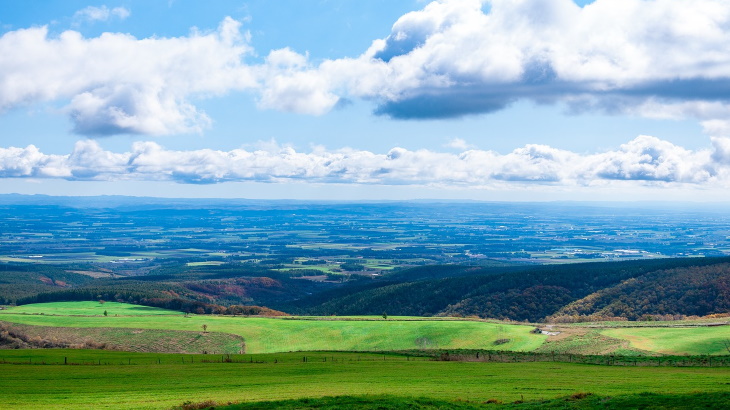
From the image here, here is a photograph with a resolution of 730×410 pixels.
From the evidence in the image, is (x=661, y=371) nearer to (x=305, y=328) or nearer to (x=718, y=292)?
(x=305, y=328)

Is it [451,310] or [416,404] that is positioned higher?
[416,404]

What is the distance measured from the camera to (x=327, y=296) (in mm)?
183250

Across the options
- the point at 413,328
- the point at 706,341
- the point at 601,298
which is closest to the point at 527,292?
the point at 601,298

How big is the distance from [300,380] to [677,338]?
158 ft

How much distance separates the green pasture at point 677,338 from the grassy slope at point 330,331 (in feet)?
34.2

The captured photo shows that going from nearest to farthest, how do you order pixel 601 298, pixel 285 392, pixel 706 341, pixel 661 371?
pixel 285 392, pixel 661 371, pixel 706 341, pixel 601 298

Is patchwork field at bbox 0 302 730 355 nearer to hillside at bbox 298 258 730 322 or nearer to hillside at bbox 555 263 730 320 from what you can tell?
hillside at bbox 555 263 730 320

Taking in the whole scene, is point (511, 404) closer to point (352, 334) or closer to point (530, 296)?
point (352, 334)

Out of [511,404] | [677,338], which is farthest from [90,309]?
[511,404]

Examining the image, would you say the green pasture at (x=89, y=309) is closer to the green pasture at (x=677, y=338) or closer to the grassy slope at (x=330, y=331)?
the grassy slope at (x=330, y=331)

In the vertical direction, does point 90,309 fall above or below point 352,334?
below

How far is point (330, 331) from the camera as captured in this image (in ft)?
310

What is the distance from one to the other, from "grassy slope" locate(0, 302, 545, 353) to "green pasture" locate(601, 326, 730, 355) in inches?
410

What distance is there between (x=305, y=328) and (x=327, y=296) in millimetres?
86177
